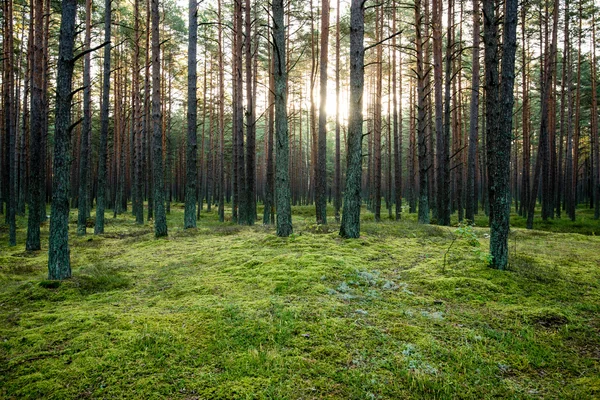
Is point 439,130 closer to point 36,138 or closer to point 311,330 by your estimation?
point 311,330

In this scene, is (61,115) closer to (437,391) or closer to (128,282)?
(128,282)

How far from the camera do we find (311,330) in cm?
355

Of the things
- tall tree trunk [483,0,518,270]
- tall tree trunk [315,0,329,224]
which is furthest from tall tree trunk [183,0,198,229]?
tall tree trunk [483,0,518,270]

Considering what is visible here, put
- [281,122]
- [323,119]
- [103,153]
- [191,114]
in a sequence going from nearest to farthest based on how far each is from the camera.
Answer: [281,122], [191,114], [103,153], [323,119]

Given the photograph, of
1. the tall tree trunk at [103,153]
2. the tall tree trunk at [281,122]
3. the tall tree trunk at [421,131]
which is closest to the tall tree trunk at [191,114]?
the tall tree trunk at [103,153]

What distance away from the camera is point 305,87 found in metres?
32.2

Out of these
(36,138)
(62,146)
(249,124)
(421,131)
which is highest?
(249,124)

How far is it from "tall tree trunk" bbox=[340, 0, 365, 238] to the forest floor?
175 cm

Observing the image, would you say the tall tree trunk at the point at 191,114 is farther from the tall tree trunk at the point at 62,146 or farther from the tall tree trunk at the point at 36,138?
the tall tree trunk at the point at 62,146

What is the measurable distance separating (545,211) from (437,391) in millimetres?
22345

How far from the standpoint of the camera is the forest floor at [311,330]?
2709 millimetres

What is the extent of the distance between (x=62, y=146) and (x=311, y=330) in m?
5.00

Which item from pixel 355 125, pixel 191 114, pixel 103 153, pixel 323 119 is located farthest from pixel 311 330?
pixel 103 153

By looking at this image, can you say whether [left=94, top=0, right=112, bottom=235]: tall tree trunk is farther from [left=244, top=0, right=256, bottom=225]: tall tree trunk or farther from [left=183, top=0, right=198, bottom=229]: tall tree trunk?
[left=244, top=0, right=256, bottom=225]: tall tree trunk
